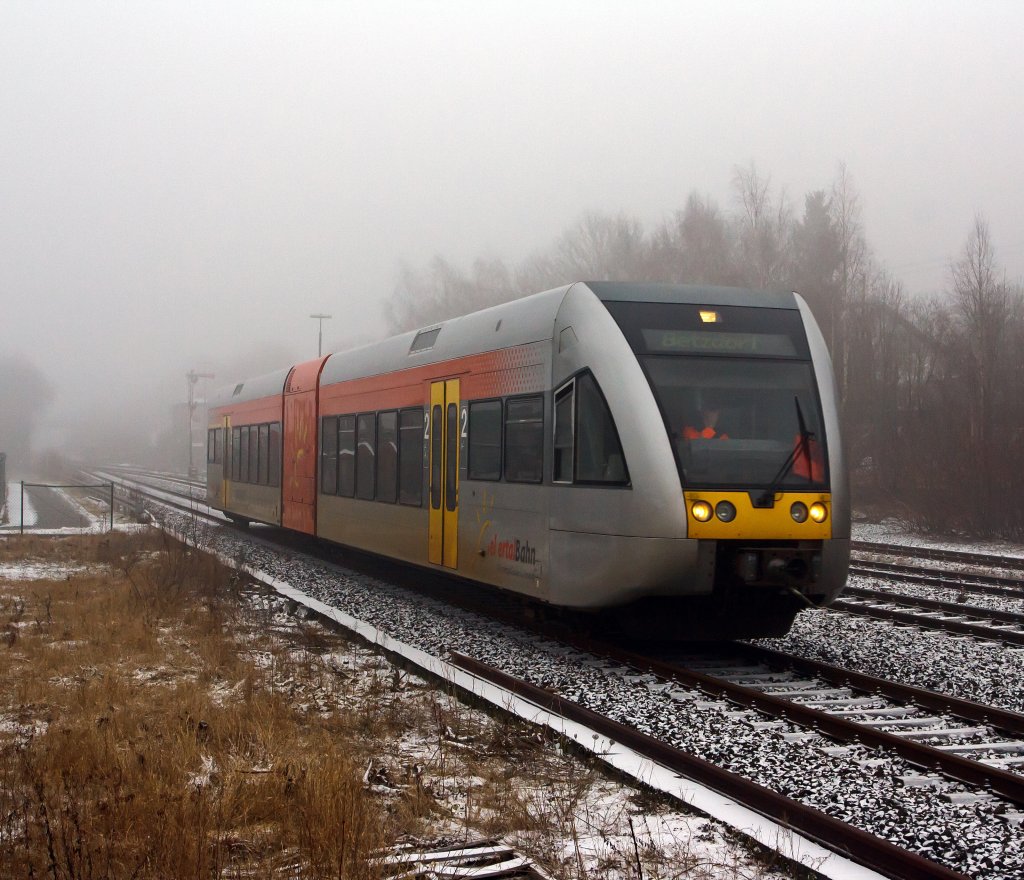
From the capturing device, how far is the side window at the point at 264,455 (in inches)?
847

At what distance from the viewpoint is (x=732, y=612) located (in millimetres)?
9648

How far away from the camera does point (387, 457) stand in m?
14.7

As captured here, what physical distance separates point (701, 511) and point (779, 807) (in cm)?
385

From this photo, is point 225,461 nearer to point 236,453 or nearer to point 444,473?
point 236,453

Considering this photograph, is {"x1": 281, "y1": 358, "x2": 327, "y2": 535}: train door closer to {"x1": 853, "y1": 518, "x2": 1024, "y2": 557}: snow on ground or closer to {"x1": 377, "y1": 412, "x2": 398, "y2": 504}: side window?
{"x1": 377, "y1": 412, "x2": 398, "y2": 504}: side window

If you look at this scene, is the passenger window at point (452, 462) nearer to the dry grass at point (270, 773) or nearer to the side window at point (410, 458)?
the side window at point (410, 458)

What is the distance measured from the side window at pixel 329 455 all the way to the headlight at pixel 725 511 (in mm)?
8920

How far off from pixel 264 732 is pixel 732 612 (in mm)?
4441

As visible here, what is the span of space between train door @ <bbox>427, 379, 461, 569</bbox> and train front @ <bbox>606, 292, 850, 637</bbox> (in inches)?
131

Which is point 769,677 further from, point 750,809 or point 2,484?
point 2,484

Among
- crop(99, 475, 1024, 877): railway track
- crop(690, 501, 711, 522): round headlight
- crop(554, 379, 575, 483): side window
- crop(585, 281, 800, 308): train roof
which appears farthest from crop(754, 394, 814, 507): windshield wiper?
crop(554, 379, 575, 483): side window

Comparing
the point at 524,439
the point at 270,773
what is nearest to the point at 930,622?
the point at 524,439

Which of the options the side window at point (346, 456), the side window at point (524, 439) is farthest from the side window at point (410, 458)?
the side window at point (524, 439)

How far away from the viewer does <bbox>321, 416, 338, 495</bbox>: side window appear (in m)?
17.1
